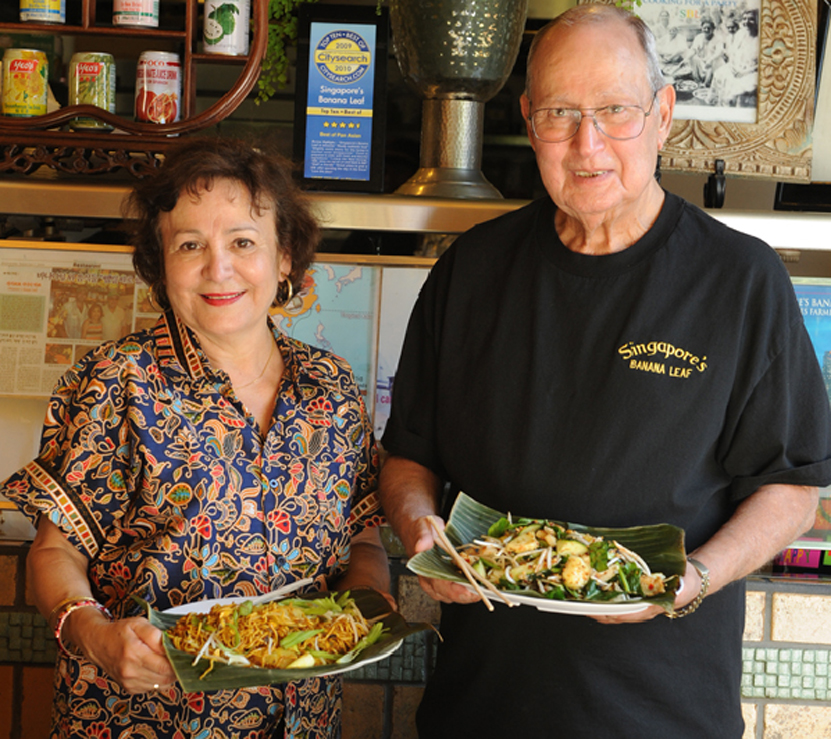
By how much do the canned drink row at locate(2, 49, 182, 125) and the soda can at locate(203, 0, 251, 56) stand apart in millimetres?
93

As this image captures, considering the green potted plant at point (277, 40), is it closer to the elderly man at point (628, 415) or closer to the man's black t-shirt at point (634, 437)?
the elderly man at point (628, 415)

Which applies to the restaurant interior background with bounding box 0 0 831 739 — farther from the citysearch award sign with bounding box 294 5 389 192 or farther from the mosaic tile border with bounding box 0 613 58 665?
the citysearch award sign with bounding box 294 5 389 192

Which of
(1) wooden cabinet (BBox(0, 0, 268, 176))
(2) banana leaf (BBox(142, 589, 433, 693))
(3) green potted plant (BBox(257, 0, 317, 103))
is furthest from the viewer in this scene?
(3) green potted plant (BBox(257, 0, 317, 103))

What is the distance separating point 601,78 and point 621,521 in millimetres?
715

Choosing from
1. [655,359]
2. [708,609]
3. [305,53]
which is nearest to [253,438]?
[655,359]

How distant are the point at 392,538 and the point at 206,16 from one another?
1295mm

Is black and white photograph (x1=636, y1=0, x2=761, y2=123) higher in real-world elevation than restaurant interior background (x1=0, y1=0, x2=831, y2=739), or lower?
higher

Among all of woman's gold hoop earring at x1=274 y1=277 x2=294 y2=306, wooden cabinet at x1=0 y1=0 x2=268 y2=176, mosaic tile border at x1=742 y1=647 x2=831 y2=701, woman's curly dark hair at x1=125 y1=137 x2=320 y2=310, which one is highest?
wooden cabinet at x1=0 y1=0 x2=268 y2=176

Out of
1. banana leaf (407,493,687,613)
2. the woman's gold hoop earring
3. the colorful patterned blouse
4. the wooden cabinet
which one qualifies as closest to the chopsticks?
banana leaf (407,493,687,613)

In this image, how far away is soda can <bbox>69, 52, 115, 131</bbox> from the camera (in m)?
1.98

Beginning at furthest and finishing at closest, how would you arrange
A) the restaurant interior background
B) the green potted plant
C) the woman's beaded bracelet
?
the green potted plant
the restaurant interior background
the woman's beaded bracelet

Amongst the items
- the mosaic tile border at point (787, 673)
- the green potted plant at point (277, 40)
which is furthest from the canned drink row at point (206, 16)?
the mosaic tile border at point (787, 673)

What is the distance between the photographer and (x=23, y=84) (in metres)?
2.00

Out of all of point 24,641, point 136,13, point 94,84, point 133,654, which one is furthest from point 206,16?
point 24,641
